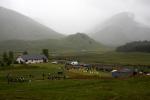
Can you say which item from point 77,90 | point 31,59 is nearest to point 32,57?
point 31,59

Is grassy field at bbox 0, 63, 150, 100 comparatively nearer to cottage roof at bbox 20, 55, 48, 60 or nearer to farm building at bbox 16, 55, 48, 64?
farm building at bbox 16, 55, 48, 64

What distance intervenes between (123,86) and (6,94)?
2923 cm

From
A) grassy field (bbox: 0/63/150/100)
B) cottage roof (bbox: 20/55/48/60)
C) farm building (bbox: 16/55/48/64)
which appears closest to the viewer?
grassy field (bbox: 0/63/150/100)

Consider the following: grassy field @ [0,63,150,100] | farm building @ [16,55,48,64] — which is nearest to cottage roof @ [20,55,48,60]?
farm building @ [16,55,48,64]

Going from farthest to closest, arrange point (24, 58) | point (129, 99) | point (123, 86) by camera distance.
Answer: point (24, 58) < point (123, 86) < point (129, 99)

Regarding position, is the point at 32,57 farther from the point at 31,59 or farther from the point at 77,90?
the point at 77,90

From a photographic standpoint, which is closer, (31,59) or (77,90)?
(77,90)

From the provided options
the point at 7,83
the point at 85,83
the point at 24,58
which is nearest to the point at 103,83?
the point at 85,83

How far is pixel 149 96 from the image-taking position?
214ft

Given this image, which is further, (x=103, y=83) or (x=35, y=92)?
(x=103, y=83)

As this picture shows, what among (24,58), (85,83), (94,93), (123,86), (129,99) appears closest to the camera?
(129,99)

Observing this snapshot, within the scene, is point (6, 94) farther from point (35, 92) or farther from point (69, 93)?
point (69, 93)

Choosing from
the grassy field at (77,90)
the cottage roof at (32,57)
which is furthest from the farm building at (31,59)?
the grassy field at (77,90)

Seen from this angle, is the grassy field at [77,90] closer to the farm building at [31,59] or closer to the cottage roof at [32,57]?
the farm building at [31,59]
